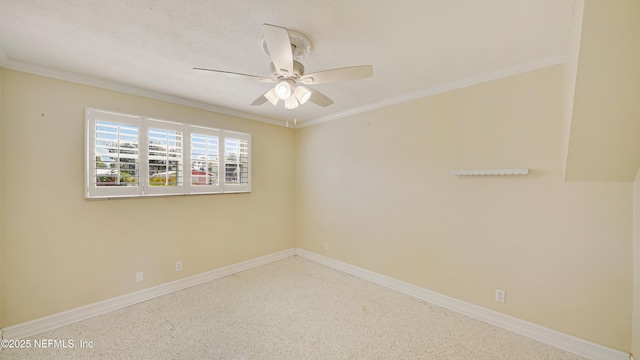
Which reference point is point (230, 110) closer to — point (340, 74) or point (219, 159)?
point (219, 159)

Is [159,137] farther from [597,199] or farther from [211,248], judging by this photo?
[597,199]

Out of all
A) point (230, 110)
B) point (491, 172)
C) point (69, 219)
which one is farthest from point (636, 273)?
point (69, 219)

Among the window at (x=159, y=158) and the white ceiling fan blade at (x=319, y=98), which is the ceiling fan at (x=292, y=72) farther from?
the window at (x=159, y=158)

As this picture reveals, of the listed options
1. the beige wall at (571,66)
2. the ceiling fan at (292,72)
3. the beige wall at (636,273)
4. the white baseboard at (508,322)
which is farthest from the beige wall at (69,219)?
the beige wall at (636,273)

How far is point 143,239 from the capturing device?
2.85 metres

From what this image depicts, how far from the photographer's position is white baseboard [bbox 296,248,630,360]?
1.89 m

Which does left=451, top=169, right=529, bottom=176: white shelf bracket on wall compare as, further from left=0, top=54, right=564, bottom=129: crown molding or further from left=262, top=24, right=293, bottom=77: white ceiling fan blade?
left=262, top=24, right=293, bottom=77: white ceiling fan blade

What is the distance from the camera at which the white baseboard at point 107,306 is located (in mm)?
2166

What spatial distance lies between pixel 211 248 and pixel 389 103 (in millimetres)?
3201

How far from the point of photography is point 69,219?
241cm

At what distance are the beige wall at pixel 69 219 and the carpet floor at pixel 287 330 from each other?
1.12ft

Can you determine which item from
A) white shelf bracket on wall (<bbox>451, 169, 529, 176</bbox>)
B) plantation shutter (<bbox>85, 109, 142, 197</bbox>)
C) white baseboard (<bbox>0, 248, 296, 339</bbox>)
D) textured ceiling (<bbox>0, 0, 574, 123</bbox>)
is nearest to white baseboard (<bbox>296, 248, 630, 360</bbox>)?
white shelf bracket on wall (<bbox>451, 169, 529, 176</bbox>)

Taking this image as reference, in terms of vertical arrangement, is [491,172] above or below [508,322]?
above

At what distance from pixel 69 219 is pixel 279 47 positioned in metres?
2.75
